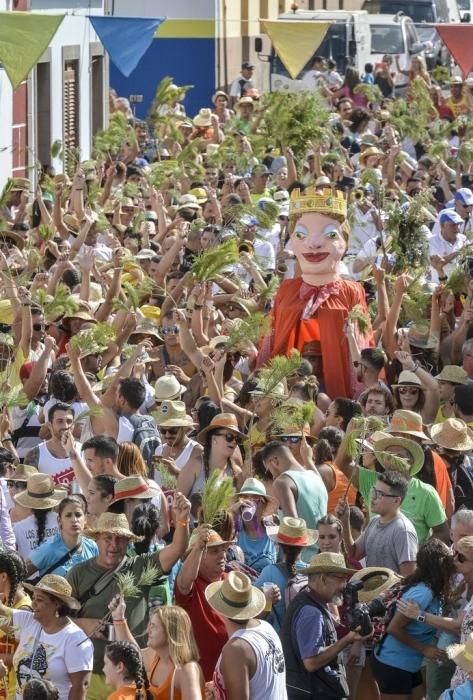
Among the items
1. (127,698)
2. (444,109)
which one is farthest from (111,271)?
(444,109)

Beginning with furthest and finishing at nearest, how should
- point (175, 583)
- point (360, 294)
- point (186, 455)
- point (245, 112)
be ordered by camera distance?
point (245, 112), point (360, 294), point (186, 455), point (175, 583)

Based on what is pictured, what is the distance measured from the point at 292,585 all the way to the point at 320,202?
16.8 feet

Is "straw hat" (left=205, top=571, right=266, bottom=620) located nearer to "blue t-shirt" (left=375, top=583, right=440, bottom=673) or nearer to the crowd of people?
the crowd of people

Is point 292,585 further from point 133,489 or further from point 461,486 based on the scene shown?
point 461,486

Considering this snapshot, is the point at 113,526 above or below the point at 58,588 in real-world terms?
above

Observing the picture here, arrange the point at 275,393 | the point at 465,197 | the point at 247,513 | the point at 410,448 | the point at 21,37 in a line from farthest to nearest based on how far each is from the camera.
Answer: the point at 465,197 → the point at 21,37 → the point at 275,393 → the point at 410,448 → the point at 247,513

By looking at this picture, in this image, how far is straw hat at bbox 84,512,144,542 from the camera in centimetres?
771

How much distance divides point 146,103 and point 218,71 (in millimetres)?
2908

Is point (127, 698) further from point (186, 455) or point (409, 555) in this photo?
point (186, 455)

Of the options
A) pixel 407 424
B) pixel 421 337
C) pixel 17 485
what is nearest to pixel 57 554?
pixel 17 485

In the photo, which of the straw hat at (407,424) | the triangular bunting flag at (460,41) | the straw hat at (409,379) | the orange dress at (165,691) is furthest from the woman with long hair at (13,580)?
the triangular bunting flag at (460,41)

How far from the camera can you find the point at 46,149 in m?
24.9

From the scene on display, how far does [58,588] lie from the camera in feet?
23.8

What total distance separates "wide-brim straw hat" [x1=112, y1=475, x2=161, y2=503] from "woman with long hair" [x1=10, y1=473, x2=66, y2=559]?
41cm
